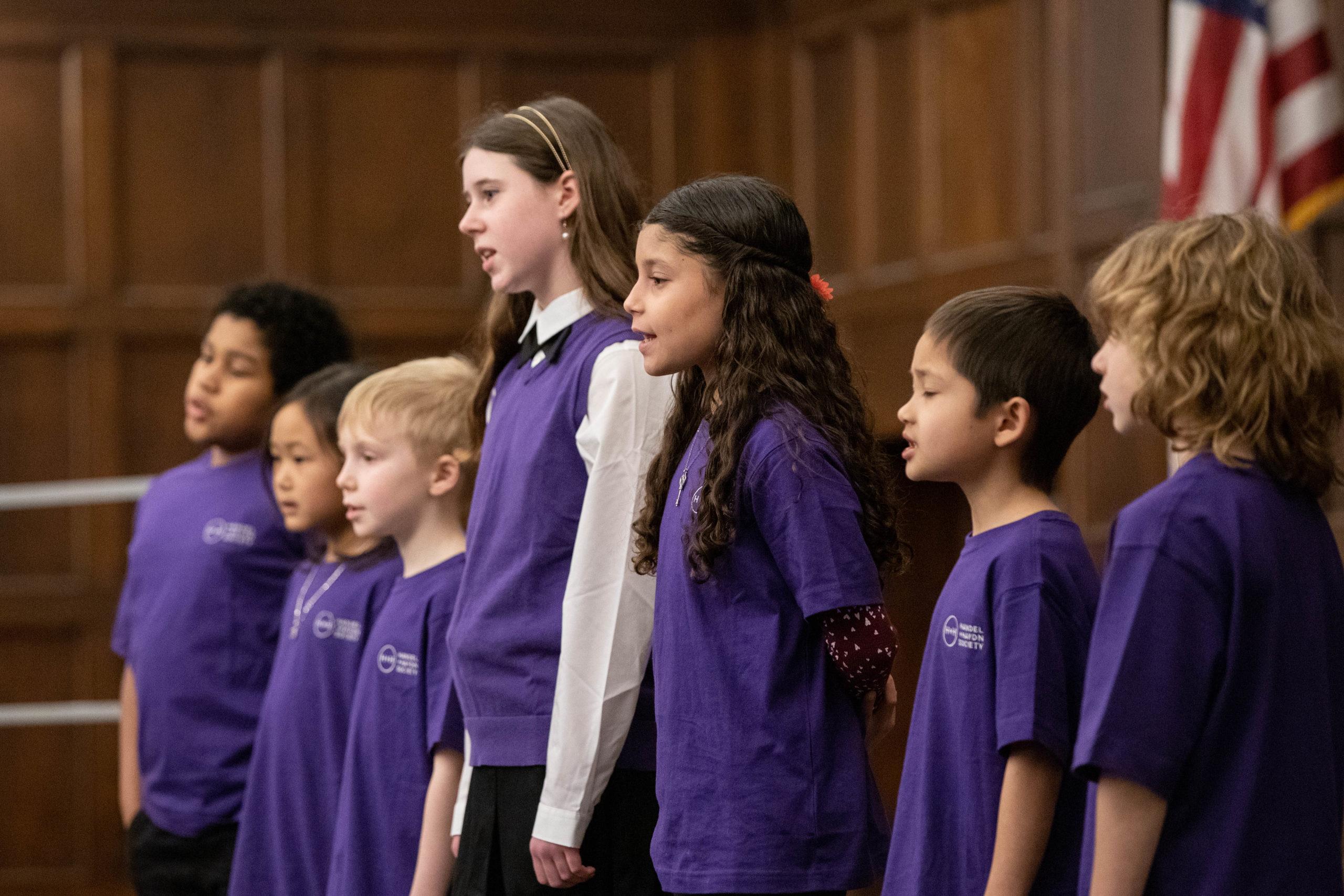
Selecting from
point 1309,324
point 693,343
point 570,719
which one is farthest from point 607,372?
point 1309,324

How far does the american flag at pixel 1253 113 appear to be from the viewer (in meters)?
3.43

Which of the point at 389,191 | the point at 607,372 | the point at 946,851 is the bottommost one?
the point at 946,851

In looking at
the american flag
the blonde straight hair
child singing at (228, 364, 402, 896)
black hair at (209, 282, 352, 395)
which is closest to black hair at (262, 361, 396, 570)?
child singing at (228, 364, 402, 896)

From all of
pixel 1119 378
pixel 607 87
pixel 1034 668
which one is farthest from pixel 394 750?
pixel 607 87

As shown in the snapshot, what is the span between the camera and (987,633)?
1486 mm

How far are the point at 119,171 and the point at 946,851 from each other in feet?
14.1

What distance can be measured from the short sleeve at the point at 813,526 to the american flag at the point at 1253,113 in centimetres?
208

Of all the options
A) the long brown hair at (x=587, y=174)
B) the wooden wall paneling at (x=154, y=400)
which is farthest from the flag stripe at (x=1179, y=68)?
the wooden wall paneling at (x=154, y=400)

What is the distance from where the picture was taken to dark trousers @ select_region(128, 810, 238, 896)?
2600 mm

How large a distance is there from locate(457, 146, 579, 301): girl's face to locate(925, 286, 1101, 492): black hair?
1.99ft

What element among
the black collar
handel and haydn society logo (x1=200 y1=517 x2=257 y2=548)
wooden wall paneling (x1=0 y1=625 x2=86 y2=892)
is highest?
the black collar

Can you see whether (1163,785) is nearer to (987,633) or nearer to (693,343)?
(987,633)

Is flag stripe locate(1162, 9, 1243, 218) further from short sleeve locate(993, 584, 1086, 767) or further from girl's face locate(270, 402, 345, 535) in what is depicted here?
short sleeve locate(993, 584, 1086, 767)

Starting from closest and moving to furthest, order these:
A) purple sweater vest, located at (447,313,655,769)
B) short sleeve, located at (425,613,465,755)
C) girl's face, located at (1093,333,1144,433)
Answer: girl's face, located at (1093,333,1144,433)
purple sweater vest, located at (447,313,655,769)
short sleeve, located at (425,613,465,755)
